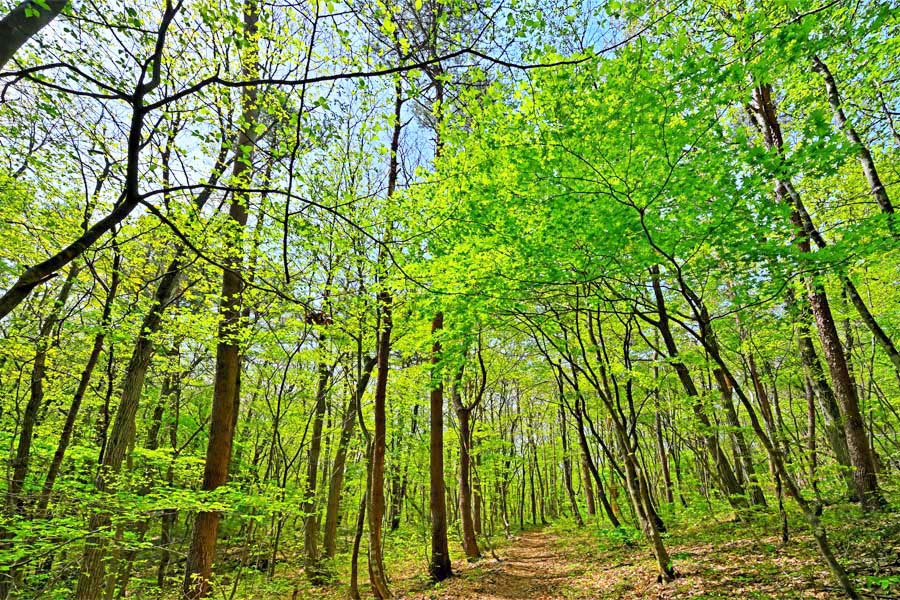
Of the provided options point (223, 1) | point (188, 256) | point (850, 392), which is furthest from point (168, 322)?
point (850, 392)

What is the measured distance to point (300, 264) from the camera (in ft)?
26.4

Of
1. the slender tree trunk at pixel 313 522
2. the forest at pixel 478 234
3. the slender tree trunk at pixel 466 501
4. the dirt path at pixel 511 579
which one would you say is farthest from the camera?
the slender tree trunk at pixel 313 522

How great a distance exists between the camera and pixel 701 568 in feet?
19.3

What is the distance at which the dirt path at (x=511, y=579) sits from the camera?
7.35m

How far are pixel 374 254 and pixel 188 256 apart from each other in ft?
10.0

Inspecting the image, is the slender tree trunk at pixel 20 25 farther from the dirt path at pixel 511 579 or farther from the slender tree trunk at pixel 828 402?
the slender tree trunk at pixel 828 402

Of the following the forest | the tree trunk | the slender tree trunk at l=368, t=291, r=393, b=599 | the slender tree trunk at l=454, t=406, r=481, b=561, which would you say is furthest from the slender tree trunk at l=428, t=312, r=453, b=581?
the tree trunk

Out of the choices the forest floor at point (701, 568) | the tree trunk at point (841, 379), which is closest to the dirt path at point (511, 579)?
the forest floor at point (701, 568)

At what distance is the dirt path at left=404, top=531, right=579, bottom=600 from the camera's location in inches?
289

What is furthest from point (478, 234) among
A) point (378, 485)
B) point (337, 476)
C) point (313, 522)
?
point (313, 522)

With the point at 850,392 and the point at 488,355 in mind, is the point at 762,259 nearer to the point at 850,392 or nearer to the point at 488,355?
the point at 850,392

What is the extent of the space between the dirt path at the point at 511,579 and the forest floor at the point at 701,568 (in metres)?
0.02

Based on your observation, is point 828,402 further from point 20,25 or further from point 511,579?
point 20,25

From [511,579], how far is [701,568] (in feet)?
12.7
